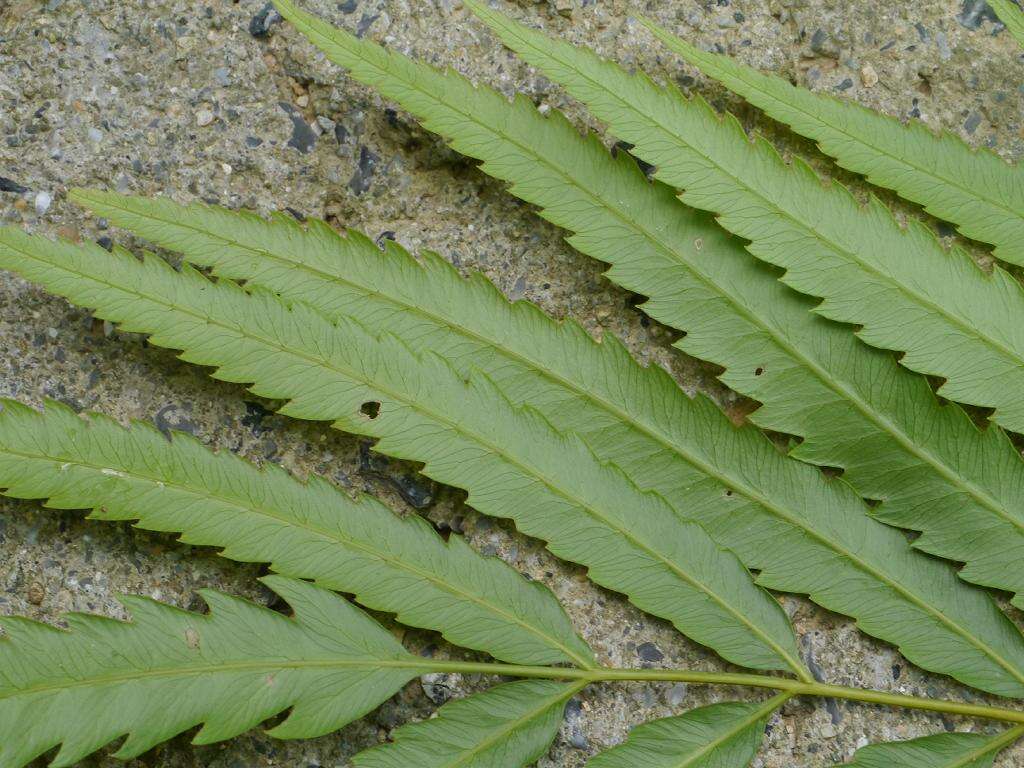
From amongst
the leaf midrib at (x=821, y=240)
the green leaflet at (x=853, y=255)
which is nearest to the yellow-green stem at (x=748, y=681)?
the green leaflet at (x=853, y=255)

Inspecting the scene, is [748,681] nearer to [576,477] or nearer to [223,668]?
[576,477]

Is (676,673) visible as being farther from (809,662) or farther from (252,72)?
(252,72)

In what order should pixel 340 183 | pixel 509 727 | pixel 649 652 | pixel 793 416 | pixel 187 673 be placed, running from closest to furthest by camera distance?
pixel 187 673 < pixel 509 727 < pixel 793 416 < pixel 649 652 < pixel 340 183

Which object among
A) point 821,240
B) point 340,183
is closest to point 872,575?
point 821,240

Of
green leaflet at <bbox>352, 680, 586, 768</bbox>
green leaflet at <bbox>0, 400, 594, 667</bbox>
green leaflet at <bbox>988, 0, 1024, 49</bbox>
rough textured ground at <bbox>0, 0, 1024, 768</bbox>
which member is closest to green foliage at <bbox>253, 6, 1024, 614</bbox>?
rough textured ground at <bbox>0, 0, 1024, 768</bbox>

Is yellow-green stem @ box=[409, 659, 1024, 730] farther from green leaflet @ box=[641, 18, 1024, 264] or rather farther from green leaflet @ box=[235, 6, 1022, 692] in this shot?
green leaflet @ box=[641, 18, 1024, 264]

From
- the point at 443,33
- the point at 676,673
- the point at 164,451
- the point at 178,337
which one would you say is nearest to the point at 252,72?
the point at 443,33
